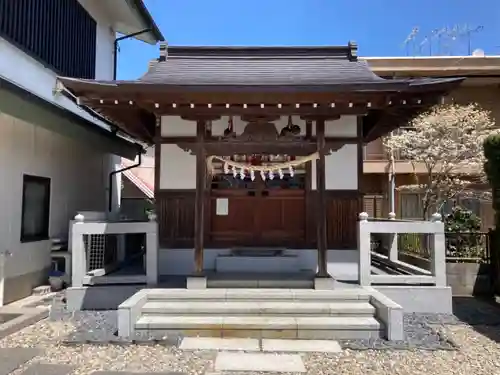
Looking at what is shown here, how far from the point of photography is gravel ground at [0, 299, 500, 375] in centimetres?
455

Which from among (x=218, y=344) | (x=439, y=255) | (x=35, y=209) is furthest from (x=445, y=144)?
(x=35, y=209)

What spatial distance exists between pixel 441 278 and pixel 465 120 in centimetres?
905

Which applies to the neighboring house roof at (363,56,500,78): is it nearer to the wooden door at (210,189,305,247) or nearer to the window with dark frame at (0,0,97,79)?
the window with dark frame at (0,0,97,79)

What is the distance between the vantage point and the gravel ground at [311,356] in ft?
14.9

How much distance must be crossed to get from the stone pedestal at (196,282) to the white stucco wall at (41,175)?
3.22 metres

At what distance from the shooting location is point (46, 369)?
4465 millimetres

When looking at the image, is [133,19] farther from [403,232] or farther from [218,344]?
[218,344]

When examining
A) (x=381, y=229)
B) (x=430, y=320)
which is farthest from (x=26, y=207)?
(x=430, y=320)

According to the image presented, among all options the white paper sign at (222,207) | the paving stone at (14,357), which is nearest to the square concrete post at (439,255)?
A: the white paper sign at (222,207)

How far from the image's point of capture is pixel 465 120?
45.9 feet

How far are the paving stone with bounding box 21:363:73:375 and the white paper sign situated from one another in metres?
3.94

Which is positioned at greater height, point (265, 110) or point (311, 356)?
point (265, 110)

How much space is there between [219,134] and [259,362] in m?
4.35

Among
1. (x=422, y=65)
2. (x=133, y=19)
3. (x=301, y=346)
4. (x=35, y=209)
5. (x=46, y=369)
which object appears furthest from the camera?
(x=422, y=65)
